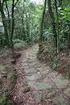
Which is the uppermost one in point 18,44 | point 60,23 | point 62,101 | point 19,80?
point 60,23

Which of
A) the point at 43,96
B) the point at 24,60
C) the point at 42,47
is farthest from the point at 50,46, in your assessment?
the point at 43,96

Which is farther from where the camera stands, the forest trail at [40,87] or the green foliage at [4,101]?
the green foliage at [4,101]

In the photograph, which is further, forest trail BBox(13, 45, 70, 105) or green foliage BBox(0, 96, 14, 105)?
green foliage BBox(0, 96, 14, 105)

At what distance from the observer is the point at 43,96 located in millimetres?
6156

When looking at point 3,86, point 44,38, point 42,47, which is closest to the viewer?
point 3,86

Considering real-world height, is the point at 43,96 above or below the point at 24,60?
above

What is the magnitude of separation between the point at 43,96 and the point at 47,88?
588 mm

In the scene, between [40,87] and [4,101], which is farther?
[40,87]

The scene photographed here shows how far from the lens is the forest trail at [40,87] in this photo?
19.5ft

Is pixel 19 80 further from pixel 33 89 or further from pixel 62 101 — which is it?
pixel 62 101

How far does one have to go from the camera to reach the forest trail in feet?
19.5

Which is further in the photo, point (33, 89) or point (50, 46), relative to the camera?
point (50, 46)

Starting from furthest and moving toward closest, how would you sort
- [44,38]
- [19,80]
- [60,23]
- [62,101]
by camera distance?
[44,38] < [60,23] < [19,80] < [62,101]

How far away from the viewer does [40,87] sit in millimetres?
6848
